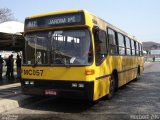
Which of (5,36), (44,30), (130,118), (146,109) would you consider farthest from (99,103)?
(5,36)

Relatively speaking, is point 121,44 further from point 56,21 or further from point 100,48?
point 56,21

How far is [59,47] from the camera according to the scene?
31.7 feet

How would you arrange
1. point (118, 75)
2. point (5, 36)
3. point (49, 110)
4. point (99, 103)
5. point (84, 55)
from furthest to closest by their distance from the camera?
point (5, 36)
point (118, 75)
point (99, 103)
point (49, 110)
point (84, 55)

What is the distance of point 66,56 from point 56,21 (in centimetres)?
127

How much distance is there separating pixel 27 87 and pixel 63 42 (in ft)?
6.67

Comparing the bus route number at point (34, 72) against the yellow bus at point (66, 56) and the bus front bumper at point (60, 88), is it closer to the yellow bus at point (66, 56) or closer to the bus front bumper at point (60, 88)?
the yellow bus at point (66, 56)

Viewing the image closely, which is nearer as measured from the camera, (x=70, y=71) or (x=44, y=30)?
(x=70, y=71)

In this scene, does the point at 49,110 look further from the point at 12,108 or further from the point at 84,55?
the point at 84,55

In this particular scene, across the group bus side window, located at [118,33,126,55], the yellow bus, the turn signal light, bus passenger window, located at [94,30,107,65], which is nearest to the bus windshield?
the yellow bus

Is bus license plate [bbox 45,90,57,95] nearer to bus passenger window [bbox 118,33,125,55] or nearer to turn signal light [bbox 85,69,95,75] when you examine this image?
turn signal light [bbox 85,69,95,75]

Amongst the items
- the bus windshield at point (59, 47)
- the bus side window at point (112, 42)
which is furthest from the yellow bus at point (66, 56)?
the bus side window at point (112, 42)

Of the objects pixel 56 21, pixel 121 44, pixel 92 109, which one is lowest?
pixel 92 109

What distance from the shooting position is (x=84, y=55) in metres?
9.20

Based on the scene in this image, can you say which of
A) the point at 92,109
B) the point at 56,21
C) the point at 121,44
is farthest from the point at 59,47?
the point at 121,44
